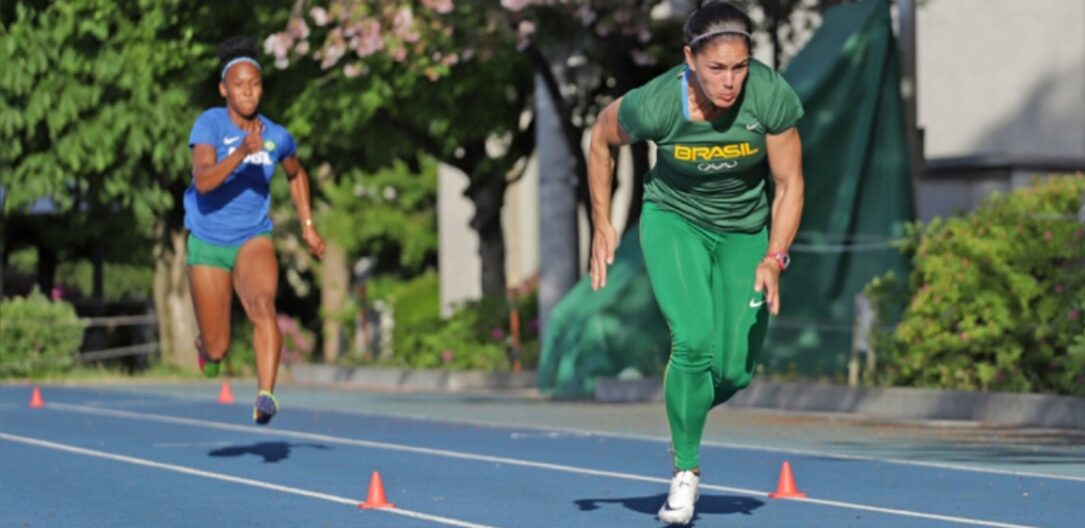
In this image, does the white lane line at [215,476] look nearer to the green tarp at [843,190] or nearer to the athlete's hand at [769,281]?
the athlete's hand at [769,281]

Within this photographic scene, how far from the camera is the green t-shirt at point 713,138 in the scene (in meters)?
9.59

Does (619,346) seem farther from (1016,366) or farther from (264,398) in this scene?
(264,398)

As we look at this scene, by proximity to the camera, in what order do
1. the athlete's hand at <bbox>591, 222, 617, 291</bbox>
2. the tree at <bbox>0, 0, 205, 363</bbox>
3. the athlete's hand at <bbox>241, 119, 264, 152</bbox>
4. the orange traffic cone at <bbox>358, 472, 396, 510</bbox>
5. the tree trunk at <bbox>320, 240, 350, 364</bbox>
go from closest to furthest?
the athlete's hand at <bbox>591, 222, 617, 291</bbox> → the orange traffic cone at <bbox>358, 472, 396, 510</bbox> → the athlete's hand at <bbox>241, 119, 264, 152</bbox> → the tree at <bbox>0, 0, 205, 363</bbox> → the tree trunk at <bbox>320, 240, 350, 364</bbox>

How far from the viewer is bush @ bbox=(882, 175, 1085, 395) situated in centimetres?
1822

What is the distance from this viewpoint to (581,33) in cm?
2550

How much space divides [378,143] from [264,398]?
1681 centimetres

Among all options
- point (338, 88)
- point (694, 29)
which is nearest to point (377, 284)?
point (338, 88)

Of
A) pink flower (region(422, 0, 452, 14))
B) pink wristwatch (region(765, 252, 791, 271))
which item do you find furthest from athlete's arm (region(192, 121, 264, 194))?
pink flower (region(422, 0, 452, 14))

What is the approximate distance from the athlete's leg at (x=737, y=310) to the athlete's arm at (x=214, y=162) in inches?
156

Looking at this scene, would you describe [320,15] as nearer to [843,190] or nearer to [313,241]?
[843,190]

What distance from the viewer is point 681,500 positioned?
9.65 metres

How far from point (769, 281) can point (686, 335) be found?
17.8 inches

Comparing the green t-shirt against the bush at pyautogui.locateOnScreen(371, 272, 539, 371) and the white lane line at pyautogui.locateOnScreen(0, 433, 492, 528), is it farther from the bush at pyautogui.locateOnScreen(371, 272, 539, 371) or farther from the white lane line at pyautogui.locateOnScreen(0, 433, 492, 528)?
the bush at pyautogui.locateOnScreen(371, 272, 539, 371)

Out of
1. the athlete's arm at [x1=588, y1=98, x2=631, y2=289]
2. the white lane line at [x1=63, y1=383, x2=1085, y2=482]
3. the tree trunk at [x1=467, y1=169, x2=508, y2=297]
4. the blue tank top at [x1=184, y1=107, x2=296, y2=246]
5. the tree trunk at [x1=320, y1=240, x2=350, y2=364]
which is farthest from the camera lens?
the tree trunk at [x1=320, y1=240, x2=350, y2=364]
